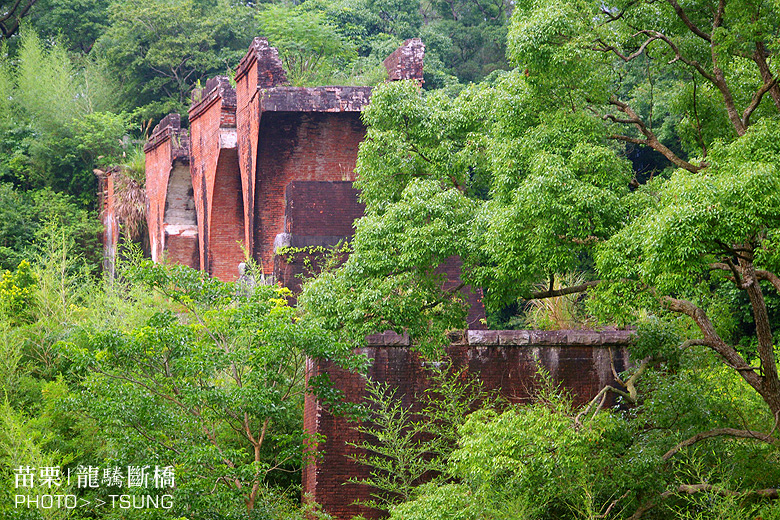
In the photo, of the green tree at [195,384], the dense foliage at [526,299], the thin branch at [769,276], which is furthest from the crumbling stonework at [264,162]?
the thin branch at [769,276]

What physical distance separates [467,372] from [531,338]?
98 cm

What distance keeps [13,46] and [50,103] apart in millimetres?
5470

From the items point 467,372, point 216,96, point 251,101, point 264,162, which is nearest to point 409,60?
point 251,101

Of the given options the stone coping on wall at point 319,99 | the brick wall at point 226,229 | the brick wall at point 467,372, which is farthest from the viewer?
the brick wall at point 226,229

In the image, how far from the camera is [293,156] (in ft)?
51.4

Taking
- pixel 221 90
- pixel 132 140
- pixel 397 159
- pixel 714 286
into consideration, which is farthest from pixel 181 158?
pixel 714 286

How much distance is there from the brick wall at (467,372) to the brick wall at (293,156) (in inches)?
201

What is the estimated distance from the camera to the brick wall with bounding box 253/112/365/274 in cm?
1547

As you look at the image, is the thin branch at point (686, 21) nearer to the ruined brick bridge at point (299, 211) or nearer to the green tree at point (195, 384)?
the ruined brick bridge at point (299, 211)

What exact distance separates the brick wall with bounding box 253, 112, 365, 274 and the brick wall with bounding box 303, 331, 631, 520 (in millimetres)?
5093

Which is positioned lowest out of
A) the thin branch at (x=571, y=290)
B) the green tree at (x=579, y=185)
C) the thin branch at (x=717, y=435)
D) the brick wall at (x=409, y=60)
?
the thin branch at (x=717, y=435)

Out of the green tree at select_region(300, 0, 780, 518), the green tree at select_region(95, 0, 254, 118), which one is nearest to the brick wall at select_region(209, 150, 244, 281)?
the green tree at select_region(300, 0, 780, 518)

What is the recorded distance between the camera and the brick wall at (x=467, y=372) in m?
10.9

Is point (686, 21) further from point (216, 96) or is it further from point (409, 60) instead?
point (216, 96)
